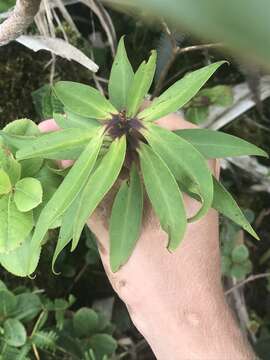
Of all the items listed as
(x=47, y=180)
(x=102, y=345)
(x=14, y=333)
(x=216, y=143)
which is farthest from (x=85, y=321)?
(x=216, y=143)

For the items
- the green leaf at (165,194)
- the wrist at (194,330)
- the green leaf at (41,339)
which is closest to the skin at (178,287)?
the wrist at (194,330)

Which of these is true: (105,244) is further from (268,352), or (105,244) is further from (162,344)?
(268,352)

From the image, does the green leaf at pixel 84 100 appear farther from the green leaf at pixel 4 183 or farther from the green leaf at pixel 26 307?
the green leaf at pixel 26 307

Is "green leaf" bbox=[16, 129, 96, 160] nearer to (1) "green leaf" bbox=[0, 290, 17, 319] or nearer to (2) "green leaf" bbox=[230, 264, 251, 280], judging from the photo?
(1) "green leaf" bbox=[0, 290, 17, 319]

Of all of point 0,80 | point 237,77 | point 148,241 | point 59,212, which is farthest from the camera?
point 237,77

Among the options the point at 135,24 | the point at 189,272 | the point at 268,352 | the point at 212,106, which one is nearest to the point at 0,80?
the point at 135,24

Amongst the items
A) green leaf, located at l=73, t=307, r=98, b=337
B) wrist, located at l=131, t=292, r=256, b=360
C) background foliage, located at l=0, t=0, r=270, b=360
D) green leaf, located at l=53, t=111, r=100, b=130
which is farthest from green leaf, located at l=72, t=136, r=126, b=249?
green leaf, located at l=73, t=307, r=98, b=337
